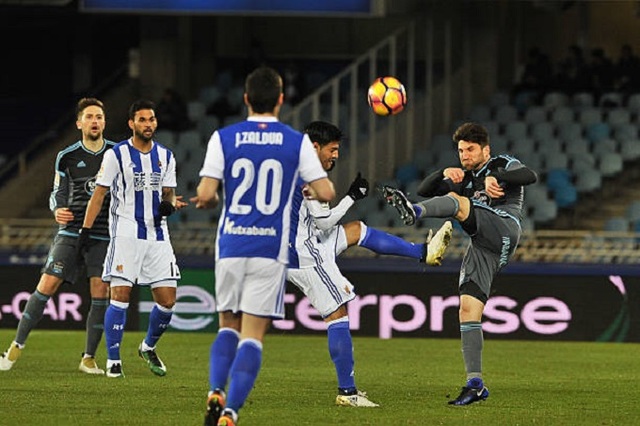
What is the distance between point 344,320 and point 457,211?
101 centimetres

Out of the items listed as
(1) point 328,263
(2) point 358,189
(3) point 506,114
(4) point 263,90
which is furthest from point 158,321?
(3) point 506,114

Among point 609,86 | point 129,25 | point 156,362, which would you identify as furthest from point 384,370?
point 129,25

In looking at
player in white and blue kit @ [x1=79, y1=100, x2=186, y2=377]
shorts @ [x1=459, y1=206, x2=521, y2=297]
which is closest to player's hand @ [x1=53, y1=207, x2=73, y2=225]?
player in white and blue kit @ [x1=79, y1=100, x2=186, y2=377]

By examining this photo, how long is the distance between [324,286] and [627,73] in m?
14.6

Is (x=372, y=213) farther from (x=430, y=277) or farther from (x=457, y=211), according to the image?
(x=457, y=211)

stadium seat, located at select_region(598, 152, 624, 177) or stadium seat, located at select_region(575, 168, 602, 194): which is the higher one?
stadium seat, located at select_region(598, 152, 624, 177)

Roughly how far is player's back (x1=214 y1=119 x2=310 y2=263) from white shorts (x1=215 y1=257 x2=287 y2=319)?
0.05 meters

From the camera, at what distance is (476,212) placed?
439 inches

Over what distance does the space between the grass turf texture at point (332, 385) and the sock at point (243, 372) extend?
1174mm

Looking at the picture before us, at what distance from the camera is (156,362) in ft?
41.9

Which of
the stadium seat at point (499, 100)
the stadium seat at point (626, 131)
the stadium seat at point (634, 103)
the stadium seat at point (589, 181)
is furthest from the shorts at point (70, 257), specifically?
the stadium seat at point (499, 100)

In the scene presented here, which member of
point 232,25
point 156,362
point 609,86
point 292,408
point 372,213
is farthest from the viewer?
point 232,25

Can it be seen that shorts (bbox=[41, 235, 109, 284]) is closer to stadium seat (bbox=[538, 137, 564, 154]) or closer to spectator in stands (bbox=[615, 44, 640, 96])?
stadium seat (bbox=[538, 137, 564, 154])

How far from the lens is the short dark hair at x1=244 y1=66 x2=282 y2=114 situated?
888 centimetres
